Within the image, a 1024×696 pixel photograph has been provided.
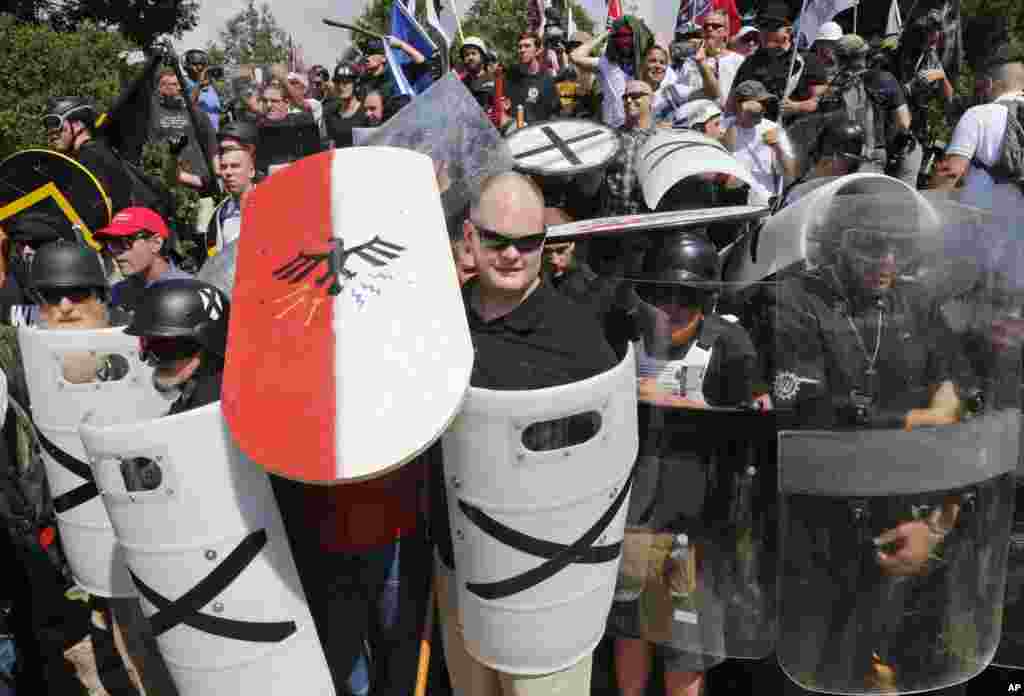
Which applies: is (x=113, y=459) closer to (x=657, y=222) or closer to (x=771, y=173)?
(x=657, y=222)

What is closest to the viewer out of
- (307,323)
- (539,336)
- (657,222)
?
(307,323)

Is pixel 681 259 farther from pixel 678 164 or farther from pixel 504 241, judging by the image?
pixel 678 164

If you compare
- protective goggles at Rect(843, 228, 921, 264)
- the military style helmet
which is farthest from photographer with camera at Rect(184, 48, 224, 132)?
protective goggles at Rect(843, 228, 921, 264)

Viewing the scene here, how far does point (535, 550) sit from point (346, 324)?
77 centimetres

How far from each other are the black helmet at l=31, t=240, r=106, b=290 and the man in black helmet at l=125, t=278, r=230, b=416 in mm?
865

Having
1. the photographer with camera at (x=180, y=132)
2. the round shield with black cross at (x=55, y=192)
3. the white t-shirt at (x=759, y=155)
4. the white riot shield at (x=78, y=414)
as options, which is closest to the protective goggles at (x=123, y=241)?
the round shield with black cross at (x=55, y=192)

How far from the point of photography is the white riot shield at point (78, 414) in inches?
117

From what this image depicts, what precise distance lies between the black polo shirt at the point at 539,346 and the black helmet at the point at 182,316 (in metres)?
0.82

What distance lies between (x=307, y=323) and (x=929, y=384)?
1.60m

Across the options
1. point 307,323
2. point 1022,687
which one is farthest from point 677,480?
point 1022,687

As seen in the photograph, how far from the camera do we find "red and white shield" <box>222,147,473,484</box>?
1.92 meters

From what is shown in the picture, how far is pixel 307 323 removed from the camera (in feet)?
6.86

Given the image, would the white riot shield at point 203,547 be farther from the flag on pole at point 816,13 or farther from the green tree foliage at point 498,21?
the green tree foliage at point 498,21

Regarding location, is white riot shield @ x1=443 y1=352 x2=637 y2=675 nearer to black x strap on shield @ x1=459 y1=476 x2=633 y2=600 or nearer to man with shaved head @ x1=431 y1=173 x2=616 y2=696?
black x strap on shield @ x1=459 y1=476 x2=633 y2=600
